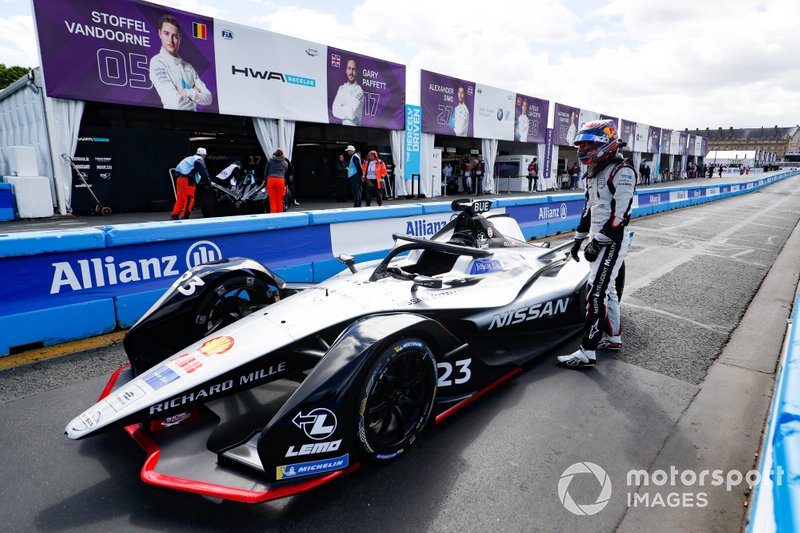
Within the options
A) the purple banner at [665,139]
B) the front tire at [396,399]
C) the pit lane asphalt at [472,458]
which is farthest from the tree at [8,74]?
the purple banner at [665,139]

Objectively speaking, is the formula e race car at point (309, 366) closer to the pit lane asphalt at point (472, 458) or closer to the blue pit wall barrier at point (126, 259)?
the pit lane asphalt at point (472, 458)

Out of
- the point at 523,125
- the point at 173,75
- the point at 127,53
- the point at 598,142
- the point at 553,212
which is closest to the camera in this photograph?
the point at 598,142

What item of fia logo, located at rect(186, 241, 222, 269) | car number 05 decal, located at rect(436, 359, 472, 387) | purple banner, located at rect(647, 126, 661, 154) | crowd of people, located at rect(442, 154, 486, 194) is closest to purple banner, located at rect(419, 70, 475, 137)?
crowd of people, located at rect(442, 154, 486, 194)

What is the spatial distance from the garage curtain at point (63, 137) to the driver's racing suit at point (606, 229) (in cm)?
1261

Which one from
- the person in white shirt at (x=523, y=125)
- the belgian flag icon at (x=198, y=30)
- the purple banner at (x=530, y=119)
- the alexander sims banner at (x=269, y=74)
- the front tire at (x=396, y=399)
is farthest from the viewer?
the person in white shirt at (x=523, y=125)

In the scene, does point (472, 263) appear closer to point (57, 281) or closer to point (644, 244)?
point (57, 281)

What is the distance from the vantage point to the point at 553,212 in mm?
10812

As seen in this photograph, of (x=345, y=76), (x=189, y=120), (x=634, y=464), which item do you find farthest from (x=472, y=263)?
(x=189, y=120)

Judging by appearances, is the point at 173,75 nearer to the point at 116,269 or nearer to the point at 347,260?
the point at 116,269

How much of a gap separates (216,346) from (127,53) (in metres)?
12.5

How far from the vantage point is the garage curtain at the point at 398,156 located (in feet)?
63.5

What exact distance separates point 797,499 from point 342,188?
19407 mm

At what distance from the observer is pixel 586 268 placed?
14.4 ft

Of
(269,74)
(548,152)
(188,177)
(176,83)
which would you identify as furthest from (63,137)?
(548,152)
